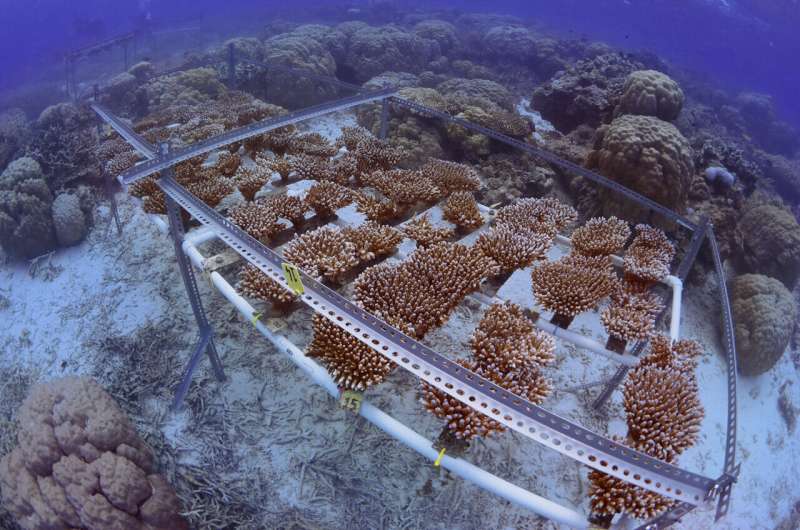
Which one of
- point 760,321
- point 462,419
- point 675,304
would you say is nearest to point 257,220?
point 462,419

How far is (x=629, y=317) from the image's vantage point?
4.04 m

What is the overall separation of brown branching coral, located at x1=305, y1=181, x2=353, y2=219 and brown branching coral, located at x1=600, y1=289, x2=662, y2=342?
11.2ft

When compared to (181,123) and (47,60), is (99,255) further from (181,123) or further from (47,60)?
(47,60)

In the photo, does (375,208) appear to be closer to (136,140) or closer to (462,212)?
(462,212)

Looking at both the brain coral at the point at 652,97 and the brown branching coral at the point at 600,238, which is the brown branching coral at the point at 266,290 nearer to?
the brown branching coral at the point at 600,238

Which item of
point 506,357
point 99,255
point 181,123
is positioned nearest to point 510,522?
point 506,357

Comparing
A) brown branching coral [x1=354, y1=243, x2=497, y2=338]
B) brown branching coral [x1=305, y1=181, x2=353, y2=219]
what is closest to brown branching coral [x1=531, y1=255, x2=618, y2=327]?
brown branching coral [x1=354, y1=243, x2=497, y2=338]

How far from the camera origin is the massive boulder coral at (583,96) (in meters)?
10.4

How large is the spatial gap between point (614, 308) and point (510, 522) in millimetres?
2278

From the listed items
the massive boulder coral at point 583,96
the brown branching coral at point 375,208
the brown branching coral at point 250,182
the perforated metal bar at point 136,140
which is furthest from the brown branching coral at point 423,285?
the massive boulder coral at point 583,96

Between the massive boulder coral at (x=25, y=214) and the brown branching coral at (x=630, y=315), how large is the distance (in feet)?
26.5

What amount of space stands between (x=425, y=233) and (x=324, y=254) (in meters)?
1.32

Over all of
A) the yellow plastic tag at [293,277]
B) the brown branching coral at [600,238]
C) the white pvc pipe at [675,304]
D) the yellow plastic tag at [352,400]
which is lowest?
the white pvc pipe at [675,304]

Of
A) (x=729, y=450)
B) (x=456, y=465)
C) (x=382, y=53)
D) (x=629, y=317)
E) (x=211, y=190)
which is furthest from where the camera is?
(x=382, y=53)
